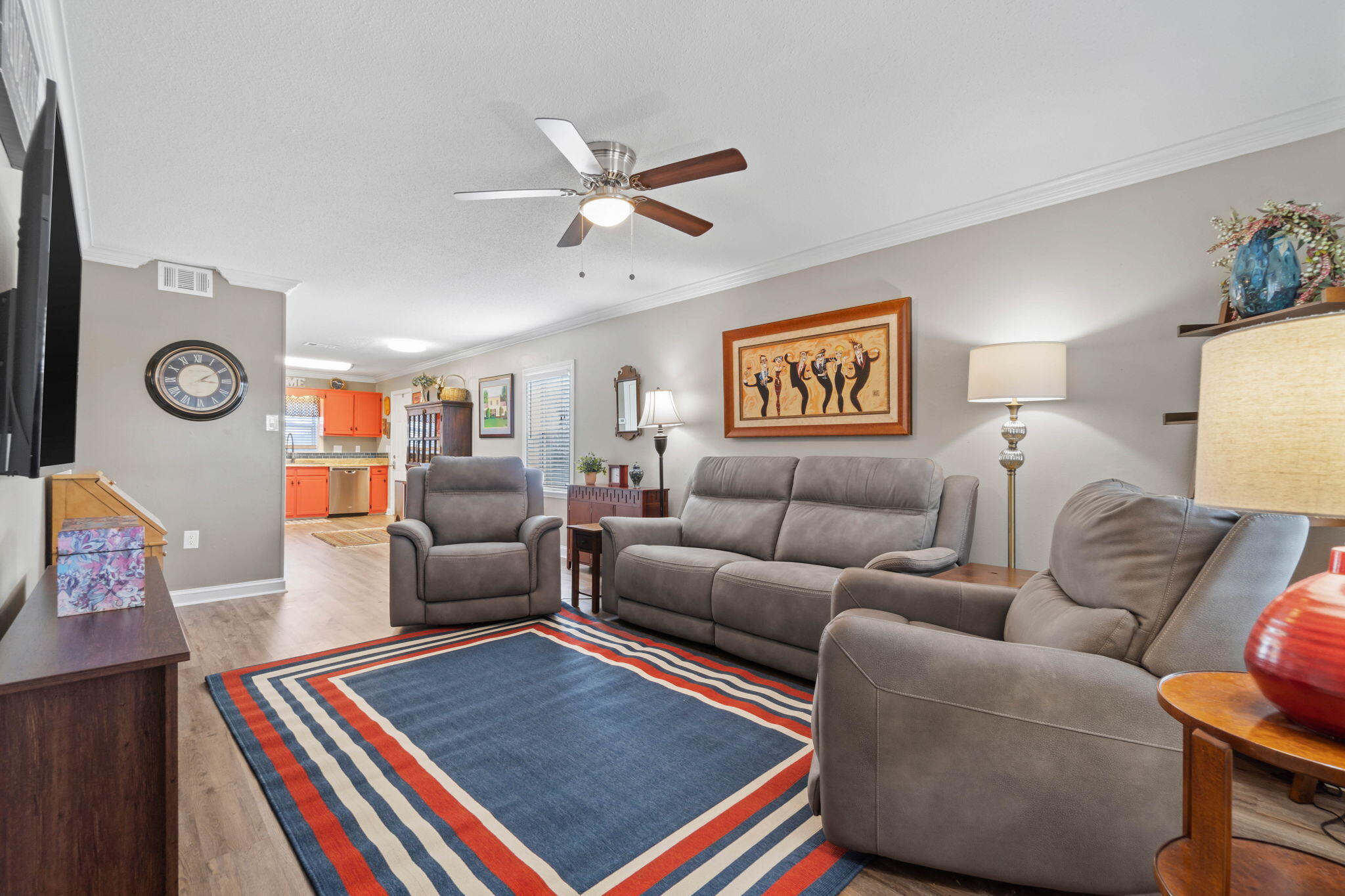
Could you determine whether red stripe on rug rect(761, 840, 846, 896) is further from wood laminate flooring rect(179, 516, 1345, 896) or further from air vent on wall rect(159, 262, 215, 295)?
air vent on wall rect(159, 262, 215, 295)

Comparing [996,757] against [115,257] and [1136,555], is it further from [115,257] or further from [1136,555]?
[115,257]

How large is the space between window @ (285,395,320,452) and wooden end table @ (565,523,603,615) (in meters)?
7.79

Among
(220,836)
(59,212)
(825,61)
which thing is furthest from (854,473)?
(59,212)

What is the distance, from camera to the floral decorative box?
1.46 meters

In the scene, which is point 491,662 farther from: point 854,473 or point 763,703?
point 854,473

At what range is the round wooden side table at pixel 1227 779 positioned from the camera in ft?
2.67

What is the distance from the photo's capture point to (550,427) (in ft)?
20.8

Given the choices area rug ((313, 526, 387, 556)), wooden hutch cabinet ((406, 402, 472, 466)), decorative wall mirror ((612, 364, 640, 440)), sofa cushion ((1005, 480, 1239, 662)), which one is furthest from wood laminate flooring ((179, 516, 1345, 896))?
wooden hutch cabinet ((406, 402, 472, 466))

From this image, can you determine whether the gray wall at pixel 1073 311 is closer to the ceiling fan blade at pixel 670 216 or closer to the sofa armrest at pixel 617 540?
the ceiling fan blade at pixel 670 216

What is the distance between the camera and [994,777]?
134 centimetres

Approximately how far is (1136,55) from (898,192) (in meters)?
A: 1.11

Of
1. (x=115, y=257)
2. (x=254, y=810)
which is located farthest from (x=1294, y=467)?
(x=115, y=257)

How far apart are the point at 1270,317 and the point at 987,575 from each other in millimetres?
1298

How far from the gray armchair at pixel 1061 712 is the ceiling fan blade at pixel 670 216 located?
1943 millimetres
